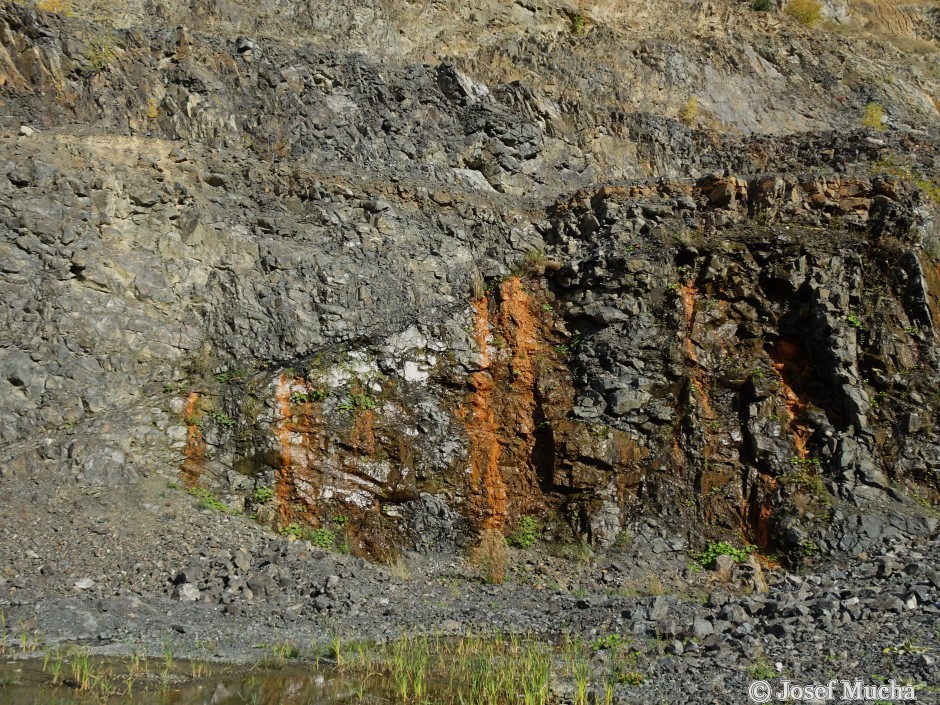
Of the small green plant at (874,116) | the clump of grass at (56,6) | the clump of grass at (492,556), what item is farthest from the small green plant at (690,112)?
the clump of grass at (56,6)

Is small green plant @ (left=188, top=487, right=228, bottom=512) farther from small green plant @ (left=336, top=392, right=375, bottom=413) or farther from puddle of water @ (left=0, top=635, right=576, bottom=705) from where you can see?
puddle of water @ (left=0, top=635, right=576, bottom=705)

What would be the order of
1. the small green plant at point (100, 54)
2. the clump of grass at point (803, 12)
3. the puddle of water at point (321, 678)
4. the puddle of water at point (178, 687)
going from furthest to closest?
1. the clump of grass at point (803, 12)
2. the small green plant at point (100, 54)
3. the puddle of water at point (321, 678)
4. the puddle of water at point (178, 687)

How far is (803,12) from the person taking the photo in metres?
25.7

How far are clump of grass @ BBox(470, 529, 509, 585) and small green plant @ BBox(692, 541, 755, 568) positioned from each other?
2741 mm

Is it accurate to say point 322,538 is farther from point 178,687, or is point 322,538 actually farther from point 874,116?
point 874,116

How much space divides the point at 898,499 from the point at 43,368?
1246 centimetres

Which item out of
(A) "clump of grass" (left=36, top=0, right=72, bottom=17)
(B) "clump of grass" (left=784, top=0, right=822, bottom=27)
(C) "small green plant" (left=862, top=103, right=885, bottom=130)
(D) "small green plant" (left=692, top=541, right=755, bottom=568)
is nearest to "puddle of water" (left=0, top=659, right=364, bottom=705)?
(D) "small green plant" (left=692, top=541, right=755, bottom=568)

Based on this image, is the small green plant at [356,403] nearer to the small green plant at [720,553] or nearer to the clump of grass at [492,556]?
the clump of grass at [492,556]

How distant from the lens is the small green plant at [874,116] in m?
20.1

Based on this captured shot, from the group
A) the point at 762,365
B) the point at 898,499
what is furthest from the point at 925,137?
the point at 898,499

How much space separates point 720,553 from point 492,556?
323 cm

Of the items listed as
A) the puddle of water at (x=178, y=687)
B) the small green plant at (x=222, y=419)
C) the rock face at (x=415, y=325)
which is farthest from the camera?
the small green plant at (x=222, y=419)

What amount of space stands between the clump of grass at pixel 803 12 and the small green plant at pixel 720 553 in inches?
914

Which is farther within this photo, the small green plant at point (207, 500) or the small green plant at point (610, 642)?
the small green plant at point (207, 500)
